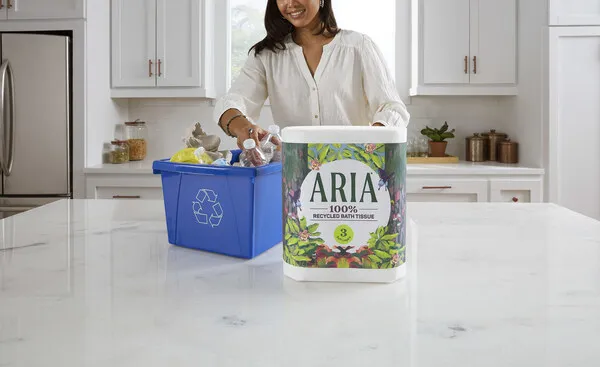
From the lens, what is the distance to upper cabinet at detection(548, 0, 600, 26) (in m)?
3.32

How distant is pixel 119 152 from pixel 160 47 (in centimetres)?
69

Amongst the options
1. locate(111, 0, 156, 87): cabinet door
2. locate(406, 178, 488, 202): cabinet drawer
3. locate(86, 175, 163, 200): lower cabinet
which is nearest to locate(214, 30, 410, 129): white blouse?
locate(406, 178, 488, 202): cabinet drawer

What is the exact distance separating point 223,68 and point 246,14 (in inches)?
16.1

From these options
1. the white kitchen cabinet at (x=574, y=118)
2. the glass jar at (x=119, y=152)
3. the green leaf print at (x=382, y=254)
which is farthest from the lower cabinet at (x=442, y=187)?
the green leaf print at (x=382, y=254)

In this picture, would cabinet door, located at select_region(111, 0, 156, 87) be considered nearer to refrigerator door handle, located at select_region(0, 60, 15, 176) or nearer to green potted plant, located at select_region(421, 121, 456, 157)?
refrigerator door handle, located at select_region(0, 60, 15, 176)

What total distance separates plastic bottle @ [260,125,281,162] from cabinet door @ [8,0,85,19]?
2616mm

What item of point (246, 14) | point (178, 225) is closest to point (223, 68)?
point (246, 14)

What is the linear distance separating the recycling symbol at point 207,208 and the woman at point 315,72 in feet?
3.09

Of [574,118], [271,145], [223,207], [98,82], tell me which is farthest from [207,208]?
[574,118]

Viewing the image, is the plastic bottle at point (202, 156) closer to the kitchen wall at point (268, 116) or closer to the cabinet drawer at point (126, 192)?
the cabinet drawer at point (126, 192)

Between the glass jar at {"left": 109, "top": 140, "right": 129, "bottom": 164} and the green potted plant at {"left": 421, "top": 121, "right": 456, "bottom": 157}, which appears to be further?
the green potted plant at {"left": 421, "top": 121, "right": 456, "bottom": 157}

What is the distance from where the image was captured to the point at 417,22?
376cm

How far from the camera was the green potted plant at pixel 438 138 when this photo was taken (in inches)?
152

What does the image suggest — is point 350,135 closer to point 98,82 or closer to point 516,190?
point 516,190
